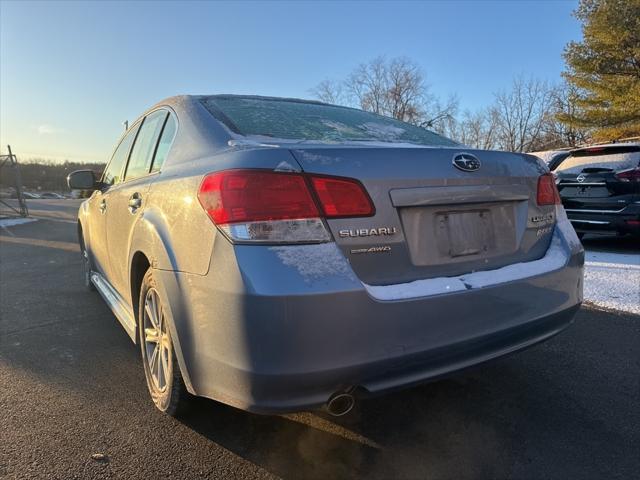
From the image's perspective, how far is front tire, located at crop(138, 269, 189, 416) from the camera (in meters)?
2.08

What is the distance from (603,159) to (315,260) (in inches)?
249

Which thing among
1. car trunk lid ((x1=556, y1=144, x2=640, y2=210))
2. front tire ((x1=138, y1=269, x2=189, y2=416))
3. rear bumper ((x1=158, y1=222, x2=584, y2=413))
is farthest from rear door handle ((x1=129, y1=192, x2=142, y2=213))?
car trunk lid ((x1=556, y1=144, x2=640, y2=210))

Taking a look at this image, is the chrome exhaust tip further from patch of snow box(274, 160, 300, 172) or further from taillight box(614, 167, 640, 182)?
taillight box(614, 167, 640, 182)

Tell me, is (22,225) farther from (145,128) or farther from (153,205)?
(153,205)

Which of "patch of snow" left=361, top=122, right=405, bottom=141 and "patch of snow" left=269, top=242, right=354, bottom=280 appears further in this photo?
"patch of snow" left=361, top=122, right=405, bottom=141

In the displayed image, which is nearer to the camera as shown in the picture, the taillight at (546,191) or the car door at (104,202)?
the taillight at (546,191)

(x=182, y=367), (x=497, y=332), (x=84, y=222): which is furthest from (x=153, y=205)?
(x=84, y=222)

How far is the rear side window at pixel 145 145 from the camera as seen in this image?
9.00 feet

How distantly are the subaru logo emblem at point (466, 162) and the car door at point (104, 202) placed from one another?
2386 mm


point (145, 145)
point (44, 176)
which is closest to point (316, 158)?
point (145, 145)

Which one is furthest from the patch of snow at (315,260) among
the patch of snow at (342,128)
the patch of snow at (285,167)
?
the patch of snow at (342,128)

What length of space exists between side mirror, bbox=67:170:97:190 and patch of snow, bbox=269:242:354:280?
Answer: 2.79 metres

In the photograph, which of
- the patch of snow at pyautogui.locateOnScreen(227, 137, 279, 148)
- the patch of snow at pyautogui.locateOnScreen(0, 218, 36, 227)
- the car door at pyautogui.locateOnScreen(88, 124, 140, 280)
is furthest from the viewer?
the patch of snow at pyautogui.locateOnScreen(0, 218, 36, 227)

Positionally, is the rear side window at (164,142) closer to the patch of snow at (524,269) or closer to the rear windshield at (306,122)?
the rear windshield at (306,122)
